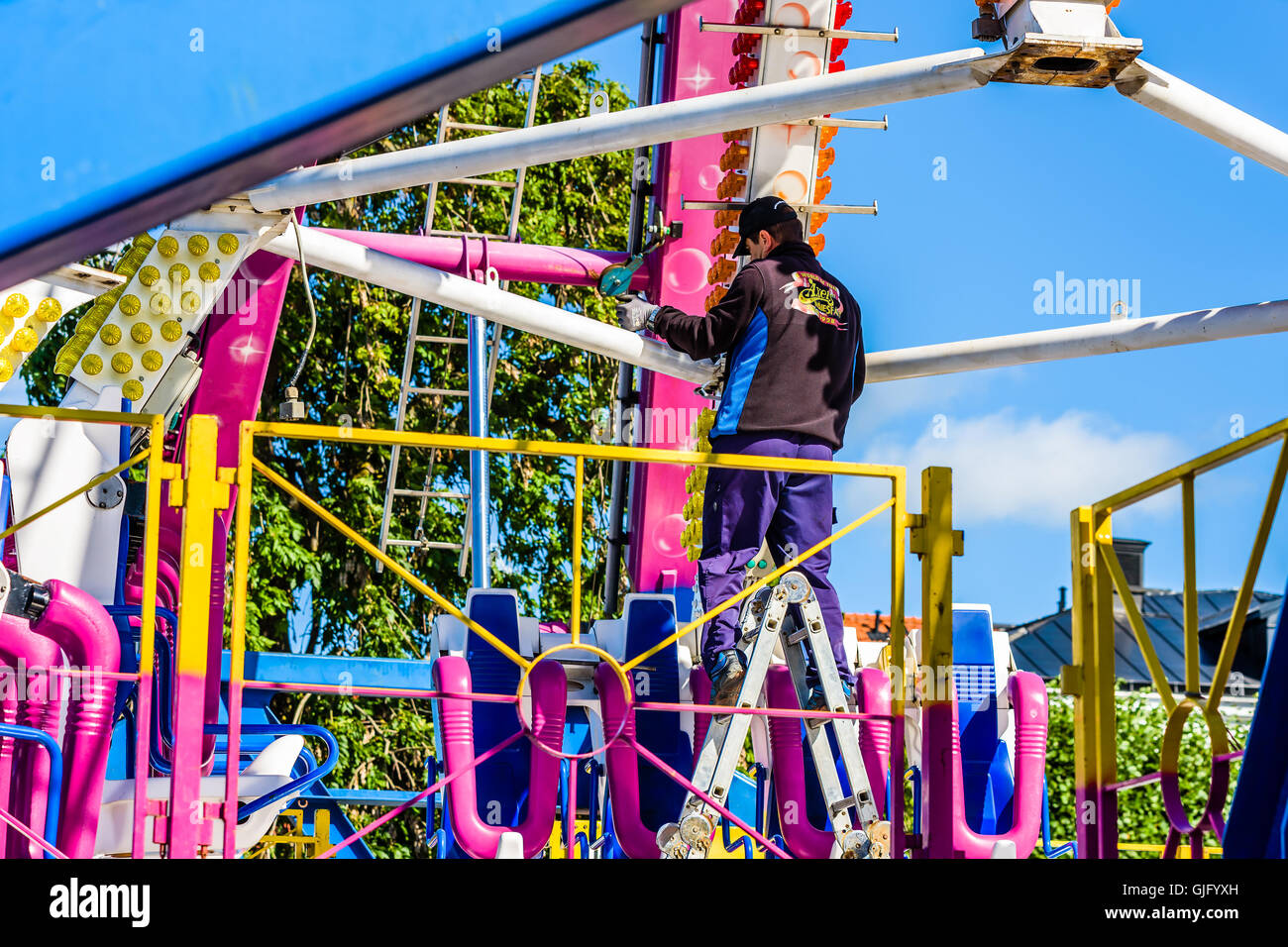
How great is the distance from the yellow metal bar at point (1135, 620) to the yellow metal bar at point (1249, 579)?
10.1 inches

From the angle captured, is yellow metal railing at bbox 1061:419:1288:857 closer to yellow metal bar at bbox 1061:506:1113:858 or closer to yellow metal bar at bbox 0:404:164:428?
yellow metal bar at bbox 1061:506:1113:858

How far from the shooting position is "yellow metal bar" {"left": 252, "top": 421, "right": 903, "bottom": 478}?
501cm

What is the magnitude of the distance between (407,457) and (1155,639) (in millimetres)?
19908

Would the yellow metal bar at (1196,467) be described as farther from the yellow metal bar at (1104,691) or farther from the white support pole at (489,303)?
the white support pole at (489,303)

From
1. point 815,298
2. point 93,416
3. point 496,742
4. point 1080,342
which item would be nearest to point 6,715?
point 93,416

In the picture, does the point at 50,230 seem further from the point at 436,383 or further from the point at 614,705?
the point at 436,383

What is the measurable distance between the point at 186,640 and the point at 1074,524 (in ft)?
10.6

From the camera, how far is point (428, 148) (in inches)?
233

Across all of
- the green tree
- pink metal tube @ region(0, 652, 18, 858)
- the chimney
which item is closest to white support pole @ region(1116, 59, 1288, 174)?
pink metal tube @ region(0, 652, 18, 858)

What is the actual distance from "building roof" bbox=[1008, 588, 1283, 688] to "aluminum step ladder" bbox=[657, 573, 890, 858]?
979 inches

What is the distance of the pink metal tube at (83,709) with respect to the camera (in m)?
5.02

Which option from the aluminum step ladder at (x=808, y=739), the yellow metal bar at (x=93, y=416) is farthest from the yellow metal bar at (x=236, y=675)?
the aluminum step ladder at (x=808, y=739)
